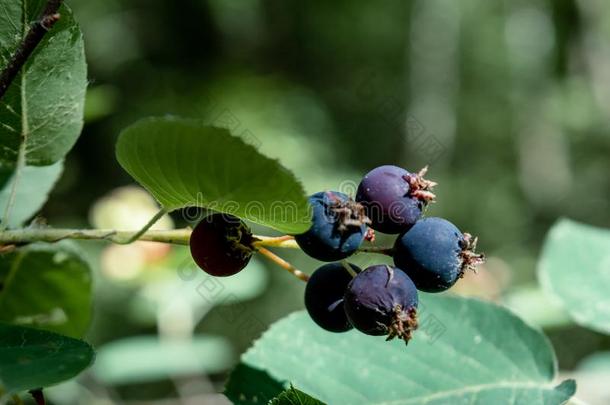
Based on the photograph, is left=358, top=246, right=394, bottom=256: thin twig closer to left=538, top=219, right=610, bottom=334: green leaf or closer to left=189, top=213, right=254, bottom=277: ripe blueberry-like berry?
left=189, top=213, right=254, bottom=277: ripe blueberry-like berry

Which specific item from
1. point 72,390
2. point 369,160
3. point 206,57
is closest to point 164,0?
point 206,57

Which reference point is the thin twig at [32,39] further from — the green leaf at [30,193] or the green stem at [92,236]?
the green leaf at [30,193]

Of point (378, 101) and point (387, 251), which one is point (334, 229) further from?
point (378, 101)

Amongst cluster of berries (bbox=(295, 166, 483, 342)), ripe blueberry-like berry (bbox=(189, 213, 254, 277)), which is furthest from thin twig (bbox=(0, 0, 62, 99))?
cluster of berries (bbox=(295, 166, 483, 342))

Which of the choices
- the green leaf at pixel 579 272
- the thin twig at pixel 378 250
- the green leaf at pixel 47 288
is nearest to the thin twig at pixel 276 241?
the thin twig at pixel 378 250

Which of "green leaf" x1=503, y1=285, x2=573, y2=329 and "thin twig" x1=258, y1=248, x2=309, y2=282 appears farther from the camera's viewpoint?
"green leaf" x1=503, y1=285, x2=573, y2=329

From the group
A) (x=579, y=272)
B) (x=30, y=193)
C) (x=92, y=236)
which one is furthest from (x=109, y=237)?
(x=579, y=272)
